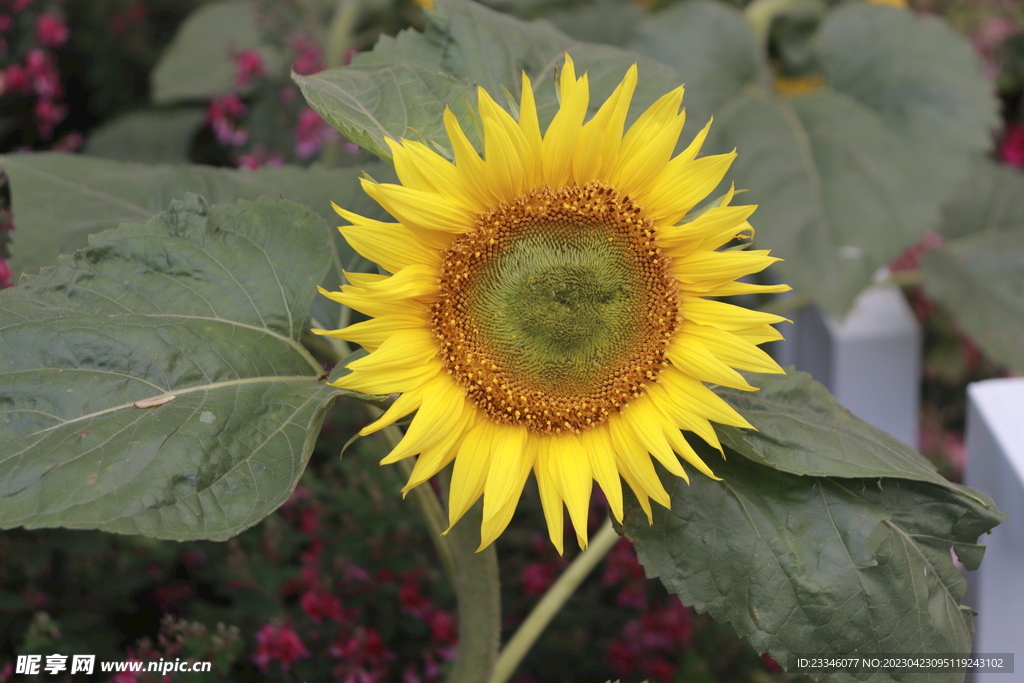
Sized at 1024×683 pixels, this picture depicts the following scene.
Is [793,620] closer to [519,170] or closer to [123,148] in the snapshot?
[519,170]

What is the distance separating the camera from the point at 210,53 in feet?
7.45

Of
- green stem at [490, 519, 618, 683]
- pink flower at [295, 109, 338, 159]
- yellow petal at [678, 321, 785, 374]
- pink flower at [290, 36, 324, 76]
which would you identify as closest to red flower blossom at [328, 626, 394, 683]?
green stem at [490, 519, 618, 683]

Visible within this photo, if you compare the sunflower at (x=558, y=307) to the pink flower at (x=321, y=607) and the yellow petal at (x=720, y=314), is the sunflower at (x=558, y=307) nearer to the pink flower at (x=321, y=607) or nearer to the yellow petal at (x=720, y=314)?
the yellow petal at (x=720, y=314)

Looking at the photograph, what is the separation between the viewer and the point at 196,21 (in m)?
2.34

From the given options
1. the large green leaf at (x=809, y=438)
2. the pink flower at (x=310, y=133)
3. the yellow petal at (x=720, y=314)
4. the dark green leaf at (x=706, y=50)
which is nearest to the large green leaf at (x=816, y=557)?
the large green leaf at (x=809, y=438)

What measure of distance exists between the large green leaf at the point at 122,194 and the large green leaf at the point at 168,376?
17cm

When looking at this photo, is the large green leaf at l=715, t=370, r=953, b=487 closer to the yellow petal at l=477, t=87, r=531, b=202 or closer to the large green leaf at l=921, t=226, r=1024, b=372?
the yellow petal at l=477, t=87, r=531, b=202

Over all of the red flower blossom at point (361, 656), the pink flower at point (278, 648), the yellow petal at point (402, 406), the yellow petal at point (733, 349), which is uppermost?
the yellow petal at point (733, 349)

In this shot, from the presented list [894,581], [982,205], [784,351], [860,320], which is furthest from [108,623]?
[982,205]

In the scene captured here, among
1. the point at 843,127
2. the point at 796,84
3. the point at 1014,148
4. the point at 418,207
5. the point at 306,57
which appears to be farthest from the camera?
the point at 1014,148

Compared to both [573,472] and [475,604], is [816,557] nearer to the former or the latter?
[573,472]

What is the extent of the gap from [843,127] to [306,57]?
126cm

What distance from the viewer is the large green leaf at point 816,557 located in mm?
875

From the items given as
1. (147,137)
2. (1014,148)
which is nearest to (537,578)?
(147,137)
